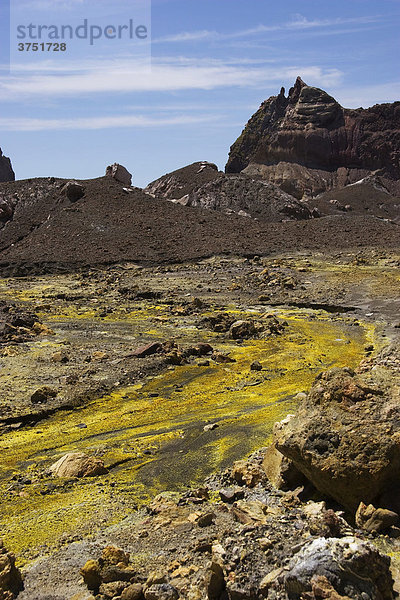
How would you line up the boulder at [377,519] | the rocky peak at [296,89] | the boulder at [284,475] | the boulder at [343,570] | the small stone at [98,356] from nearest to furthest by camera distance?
the boulder at [343,570]
the boulder at [377,519]
the boulder at [284,475]
the small stone at [98,356]
the rocky peak at [296,89]

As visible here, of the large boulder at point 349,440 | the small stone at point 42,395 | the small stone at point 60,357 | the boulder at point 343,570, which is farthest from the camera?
the small stone at point 60,357

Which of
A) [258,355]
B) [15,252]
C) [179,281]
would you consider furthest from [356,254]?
[15,252]

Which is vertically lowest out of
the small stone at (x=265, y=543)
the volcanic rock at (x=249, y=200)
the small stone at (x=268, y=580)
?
the small stone at (x=268, y=580)

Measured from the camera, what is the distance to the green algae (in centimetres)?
645

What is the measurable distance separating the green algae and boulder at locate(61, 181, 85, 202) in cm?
3099

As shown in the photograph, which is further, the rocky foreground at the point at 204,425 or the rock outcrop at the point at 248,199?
the rock outcrop at the point at 248,199

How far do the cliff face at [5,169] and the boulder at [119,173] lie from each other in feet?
131

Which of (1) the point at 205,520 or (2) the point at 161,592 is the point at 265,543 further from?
(1) the point at 205,520

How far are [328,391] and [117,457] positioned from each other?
3559 millimetres

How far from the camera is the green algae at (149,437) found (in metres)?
6.45

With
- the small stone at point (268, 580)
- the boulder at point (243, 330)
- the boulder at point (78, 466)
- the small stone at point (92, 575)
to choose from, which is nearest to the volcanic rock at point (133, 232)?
the boulder at point (243, 330)

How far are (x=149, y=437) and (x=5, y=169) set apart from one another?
87055 mm

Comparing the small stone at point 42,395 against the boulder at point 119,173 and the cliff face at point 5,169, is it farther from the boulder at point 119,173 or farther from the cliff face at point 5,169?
the cliff face at point 5,169

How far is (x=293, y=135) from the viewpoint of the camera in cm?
8781
